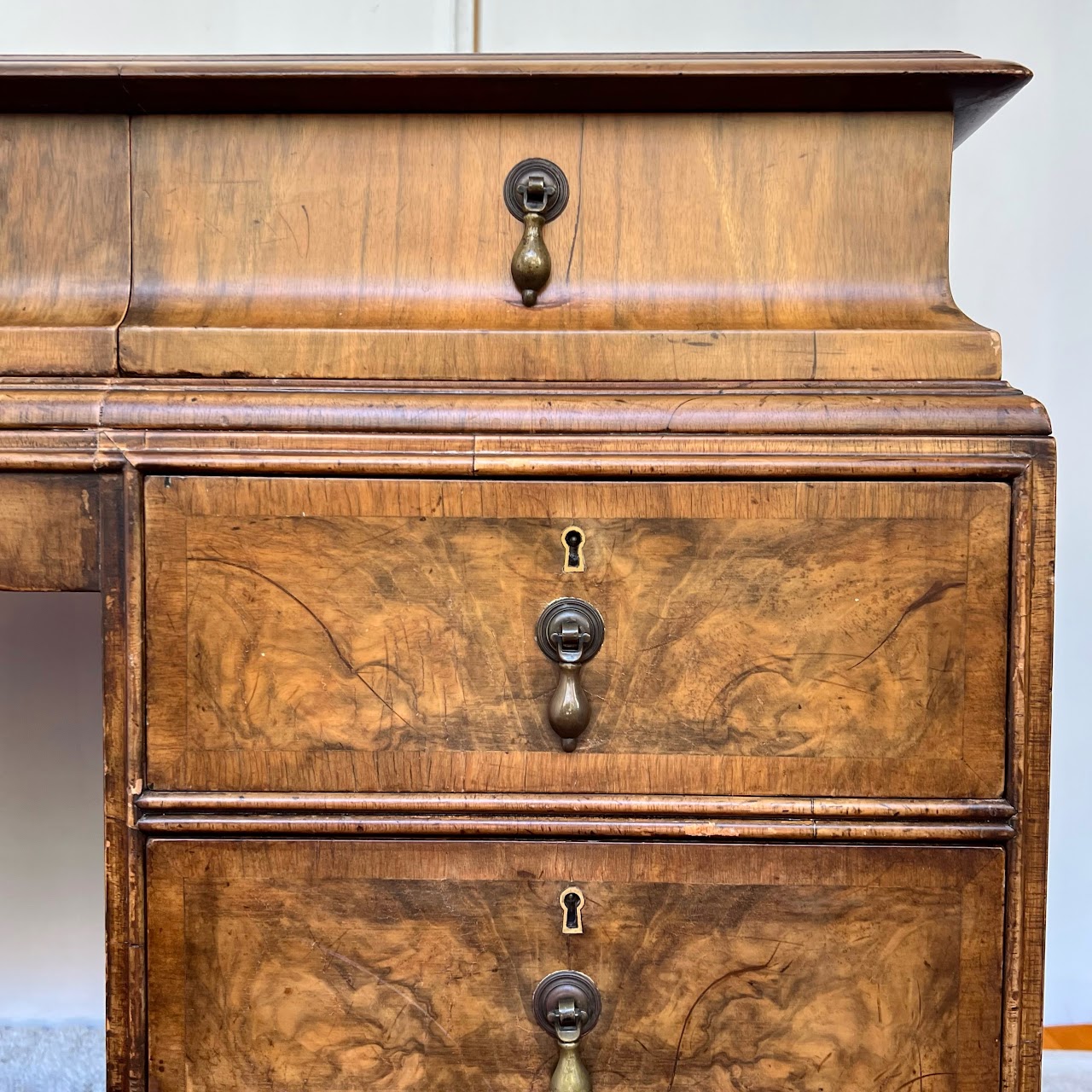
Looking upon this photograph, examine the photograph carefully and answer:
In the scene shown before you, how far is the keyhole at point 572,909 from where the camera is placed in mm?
584

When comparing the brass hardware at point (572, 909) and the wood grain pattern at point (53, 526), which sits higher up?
the wood grain pattern at point (53, 526)

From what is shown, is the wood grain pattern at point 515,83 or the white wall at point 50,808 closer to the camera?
the wood grain pattern at point 515,83

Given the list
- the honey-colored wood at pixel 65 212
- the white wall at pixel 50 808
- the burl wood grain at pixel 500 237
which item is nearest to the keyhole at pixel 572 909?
the burl wood grain at pixel 500 237

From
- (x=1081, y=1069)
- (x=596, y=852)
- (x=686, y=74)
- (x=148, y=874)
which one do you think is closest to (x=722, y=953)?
(x=596, y=852)

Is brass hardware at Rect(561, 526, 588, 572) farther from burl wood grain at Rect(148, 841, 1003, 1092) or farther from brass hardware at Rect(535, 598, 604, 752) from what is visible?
burl wood grain at Rect(148, 841, 1003, 1092)

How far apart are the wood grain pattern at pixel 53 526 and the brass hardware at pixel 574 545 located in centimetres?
29

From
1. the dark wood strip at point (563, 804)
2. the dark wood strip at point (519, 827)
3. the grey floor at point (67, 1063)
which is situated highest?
the dark wood strip at point (563, 804)

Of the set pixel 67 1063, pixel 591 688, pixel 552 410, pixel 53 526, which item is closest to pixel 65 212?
pixel 53 526

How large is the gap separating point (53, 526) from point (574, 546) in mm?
317

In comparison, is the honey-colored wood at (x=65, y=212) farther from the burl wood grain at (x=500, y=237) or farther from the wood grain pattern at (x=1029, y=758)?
the wood grain pattern at (x=1029, y=758)

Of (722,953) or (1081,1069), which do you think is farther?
(1081,1069)

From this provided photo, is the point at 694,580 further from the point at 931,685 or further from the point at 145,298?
the point at 145,298

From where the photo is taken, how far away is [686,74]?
59cm

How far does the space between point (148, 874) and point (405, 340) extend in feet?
1.20
